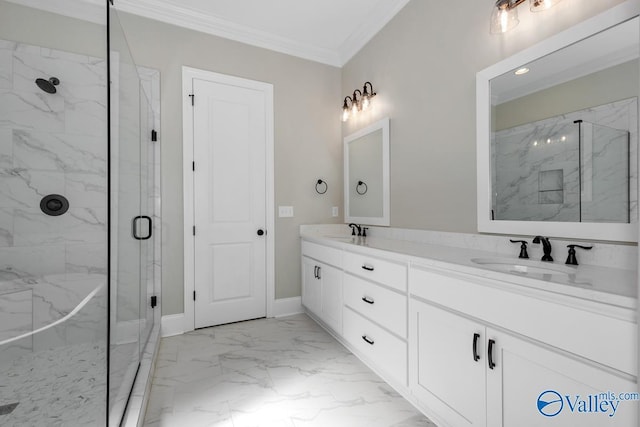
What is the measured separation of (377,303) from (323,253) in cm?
81

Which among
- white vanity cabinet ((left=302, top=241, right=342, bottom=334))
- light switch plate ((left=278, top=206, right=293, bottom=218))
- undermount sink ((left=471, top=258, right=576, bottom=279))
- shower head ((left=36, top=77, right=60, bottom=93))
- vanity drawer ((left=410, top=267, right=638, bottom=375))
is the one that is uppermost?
shower head ((left=36, top=77, right=60, bottom=93))

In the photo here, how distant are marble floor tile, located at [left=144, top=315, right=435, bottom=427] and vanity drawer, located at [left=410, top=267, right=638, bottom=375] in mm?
706

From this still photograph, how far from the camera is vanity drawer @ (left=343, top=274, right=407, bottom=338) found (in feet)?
5.30

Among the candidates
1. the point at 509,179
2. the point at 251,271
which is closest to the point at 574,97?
the point at 509,179

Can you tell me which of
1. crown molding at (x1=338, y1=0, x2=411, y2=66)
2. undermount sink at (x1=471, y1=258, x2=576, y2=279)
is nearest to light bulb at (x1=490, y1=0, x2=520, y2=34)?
crown molding at (x1=338, y1=0, x2=411, y2=66)

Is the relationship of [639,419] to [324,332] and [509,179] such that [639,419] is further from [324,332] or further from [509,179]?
[324,332]

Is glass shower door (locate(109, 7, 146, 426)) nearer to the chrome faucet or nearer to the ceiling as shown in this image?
the ceiling

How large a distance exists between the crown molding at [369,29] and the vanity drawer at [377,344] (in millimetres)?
2506

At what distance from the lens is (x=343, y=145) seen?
10.6 ft

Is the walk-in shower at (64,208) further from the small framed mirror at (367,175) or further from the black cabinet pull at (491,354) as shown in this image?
the small framed mirror at (367,175)

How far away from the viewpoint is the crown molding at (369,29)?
95.4 inches

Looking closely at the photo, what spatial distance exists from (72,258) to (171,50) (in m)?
1.91

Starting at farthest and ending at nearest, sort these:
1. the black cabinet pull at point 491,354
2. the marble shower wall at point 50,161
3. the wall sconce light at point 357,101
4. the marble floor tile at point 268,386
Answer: the wall sconce light at point 357,101
the marble shower wall at point 50,161
the marble floor tile at point 268,386
the black cabinet pull at point 491,354

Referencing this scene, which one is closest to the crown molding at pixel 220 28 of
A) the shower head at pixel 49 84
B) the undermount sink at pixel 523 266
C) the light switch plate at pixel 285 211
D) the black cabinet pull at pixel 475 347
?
the shower head at pixel 49 84
